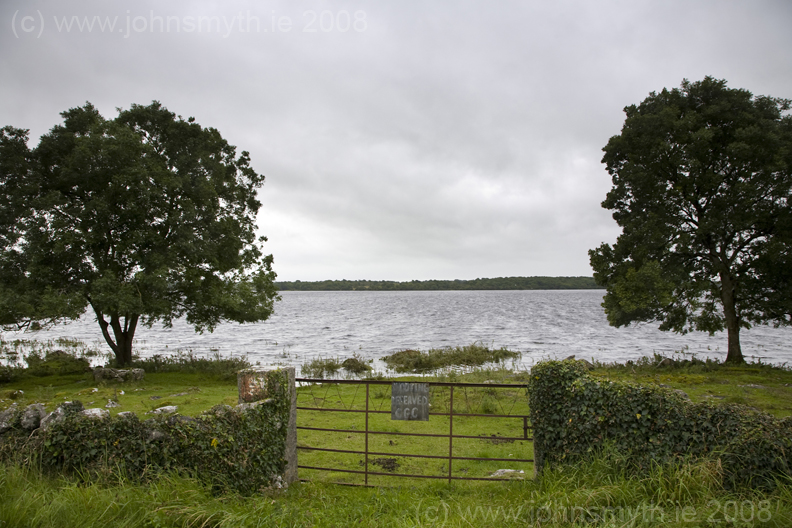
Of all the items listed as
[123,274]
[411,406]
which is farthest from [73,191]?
[411,406]

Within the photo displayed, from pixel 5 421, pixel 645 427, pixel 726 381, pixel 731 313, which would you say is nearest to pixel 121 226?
pixel 5 421

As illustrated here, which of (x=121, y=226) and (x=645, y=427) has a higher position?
(x=121, y=226)

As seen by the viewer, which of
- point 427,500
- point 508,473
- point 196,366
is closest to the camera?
point 427,500

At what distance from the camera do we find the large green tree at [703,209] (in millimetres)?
16938

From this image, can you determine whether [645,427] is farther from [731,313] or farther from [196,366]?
[196,366]

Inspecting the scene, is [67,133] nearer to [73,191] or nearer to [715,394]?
[73,191]

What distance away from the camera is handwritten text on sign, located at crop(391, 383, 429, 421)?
735cm

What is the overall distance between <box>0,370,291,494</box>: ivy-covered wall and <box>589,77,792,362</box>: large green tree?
656 inches

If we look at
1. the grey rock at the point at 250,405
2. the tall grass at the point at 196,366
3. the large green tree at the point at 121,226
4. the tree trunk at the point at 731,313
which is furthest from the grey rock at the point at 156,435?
the tree trunk at the point at 731,313

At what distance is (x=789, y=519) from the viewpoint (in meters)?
4.59

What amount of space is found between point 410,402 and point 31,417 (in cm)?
574

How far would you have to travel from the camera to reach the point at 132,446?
5.94 m

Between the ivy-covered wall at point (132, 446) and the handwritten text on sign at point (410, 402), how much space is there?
8.45 ft

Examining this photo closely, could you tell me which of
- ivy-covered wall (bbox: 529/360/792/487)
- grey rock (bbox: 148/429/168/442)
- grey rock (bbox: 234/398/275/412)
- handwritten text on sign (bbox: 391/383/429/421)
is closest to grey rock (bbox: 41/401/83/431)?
grey rock (bbox: 148/429/168/442)
